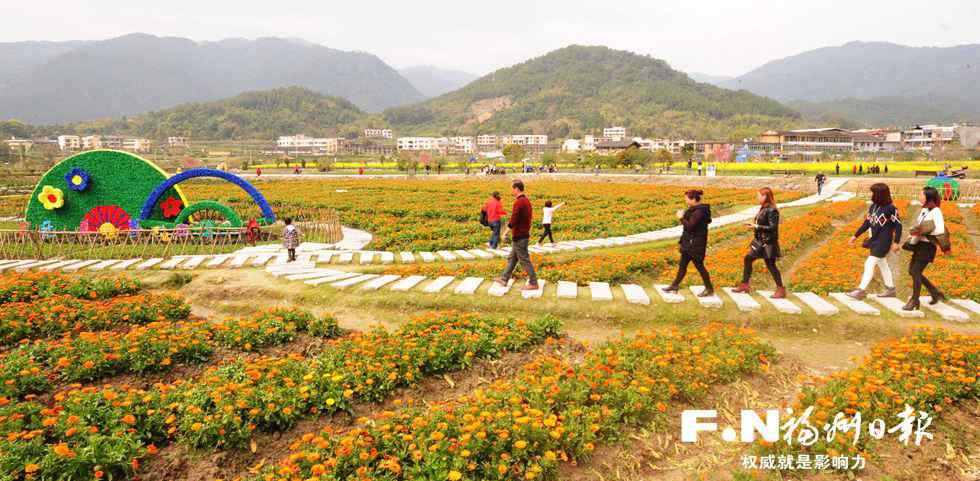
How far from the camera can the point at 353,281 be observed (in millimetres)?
11047

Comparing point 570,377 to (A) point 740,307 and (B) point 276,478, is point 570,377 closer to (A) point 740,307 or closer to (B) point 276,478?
(B) point 276,478

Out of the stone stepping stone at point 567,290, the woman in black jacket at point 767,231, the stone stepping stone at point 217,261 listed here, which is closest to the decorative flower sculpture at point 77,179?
the stone stepping stone at point 217,261

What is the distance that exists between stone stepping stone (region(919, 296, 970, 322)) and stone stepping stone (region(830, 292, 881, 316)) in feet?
3.17

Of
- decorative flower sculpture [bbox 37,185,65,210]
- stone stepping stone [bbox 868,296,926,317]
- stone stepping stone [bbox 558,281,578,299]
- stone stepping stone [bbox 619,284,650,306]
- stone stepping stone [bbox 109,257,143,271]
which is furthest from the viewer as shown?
decorative flower sculpture [bbox 37,185,65,210]

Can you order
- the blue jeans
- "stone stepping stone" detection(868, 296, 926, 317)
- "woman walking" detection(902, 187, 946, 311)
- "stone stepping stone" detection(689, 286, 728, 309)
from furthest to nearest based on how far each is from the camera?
the blue jeans
"stone stepping stone" detection(689, 286, 728, 309)
"stone stepping stone" detection(868, 296, 926, 317)
"woman walking" detection(902, 187, 946, 311)

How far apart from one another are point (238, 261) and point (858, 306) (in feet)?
47.5

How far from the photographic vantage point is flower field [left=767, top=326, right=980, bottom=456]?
500 cm

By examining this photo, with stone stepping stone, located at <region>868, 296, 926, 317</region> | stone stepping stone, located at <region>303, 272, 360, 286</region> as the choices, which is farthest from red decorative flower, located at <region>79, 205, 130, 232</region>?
stone stepping stone, located at <region>868, 296, 926, 317</region>

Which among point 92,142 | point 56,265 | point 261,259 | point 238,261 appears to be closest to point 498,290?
point 261,259

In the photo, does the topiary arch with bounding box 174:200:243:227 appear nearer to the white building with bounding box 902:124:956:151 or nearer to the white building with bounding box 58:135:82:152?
the white building with bounding box 902:124:956:151

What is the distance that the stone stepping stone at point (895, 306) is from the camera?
8.40m

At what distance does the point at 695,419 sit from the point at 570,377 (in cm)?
145

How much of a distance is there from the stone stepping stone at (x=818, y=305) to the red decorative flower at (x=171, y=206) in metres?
21.6

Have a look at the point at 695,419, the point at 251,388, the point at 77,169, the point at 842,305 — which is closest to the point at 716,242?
the point at 842,305
